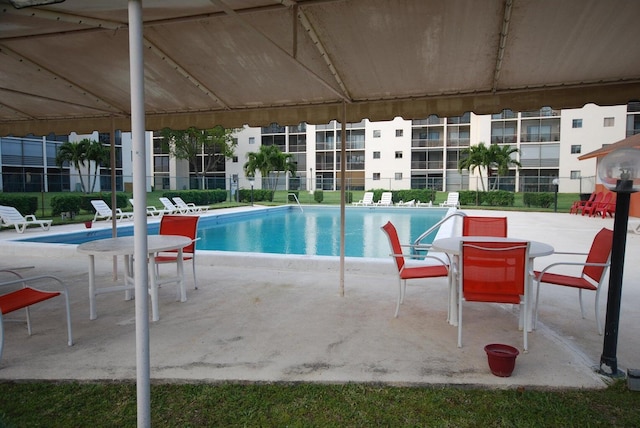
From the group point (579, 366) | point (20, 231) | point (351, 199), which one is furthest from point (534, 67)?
point (351, 199)

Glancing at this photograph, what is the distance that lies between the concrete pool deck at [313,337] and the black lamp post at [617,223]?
19 centimetres

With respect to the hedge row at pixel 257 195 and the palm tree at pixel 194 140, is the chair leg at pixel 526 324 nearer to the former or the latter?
the hedge row at pixel 257 195

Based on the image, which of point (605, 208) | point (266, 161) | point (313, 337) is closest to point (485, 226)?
point (313, 337)

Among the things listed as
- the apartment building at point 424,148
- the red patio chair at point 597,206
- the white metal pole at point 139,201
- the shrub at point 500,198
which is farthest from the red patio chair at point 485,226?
the apartment building at point 424,148

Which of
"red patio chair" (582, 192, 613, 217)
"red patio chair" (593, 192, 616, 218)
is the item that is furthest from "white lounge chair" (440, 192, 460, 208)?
"red patio chair" (593, 192, 616, 218)

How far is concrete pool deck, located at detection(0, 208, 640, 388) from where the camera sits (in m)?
2.78

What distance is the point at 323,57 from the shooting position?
3820 millimetres

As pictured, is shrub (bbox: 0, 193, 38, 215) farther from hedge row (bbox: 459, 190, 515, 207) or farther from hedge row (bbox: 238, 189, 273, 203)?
hedge row (bbox: 459, 190, 515, 207)

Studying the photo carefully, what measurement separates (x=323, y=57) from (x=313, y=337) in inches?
96.5

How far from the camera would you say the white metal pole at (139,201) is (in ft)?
6.13

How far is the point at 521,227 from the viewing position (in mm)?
12391

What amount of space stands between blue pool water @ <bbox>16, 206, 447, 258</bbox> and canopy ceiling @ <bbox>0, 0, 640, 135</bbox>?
17.5 feet

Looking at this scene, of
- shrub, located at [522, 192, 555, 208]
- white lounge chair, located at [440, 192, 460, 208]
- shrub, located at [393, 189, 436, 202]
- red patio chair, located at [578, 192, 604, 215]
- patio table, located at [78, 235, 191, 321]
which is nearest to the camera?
patio table, located at [78, 235, 191, 321]

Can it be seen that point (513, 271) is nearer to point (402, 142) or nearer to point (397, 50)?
point (397, 50)
